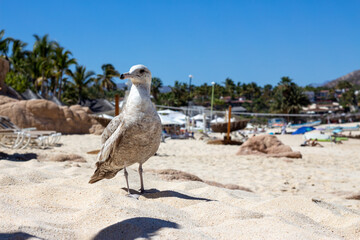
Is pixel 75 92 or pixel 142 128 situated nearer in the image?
pixel 142 128

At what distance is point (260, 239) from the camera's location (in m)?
2.24

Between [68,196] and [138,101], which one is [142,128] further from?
[68,196]

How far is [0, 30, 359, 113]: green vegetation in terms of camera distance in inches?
1470

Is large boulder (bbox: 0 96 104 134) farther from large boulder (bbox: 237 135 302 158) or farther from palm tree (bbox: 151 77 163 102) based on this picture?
palm tree (bbox: 151 77 163 102)

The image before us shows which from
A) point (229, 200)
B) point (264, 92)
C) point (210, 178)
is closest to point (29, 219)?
point (229, 200)

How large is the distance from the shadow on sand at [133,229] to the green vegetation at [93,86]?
33199 mm

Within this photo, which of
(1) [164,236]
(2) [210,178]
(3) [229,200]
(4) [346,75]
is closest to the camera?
(1) [164,236]

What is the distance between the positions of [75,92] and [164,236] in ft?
160

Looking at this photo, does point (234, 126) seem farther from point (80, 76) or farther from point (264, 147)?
point (80, 76)

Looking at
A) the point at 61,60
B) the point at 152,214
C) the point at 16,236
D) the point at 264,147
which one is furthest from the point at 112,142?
the point at 61,60

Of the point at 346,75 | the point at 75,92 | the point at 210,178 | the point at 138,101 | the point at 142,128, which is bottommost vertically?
the point at 210,178

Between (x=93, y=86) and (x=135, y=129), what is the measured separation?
54407mm

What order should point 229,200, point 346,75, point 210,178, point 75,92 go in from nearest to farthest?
point 229,200 → point 210,178 → point 75,92 → point 346,75

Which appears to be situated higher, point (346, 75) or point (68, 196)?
point (346, 75)
